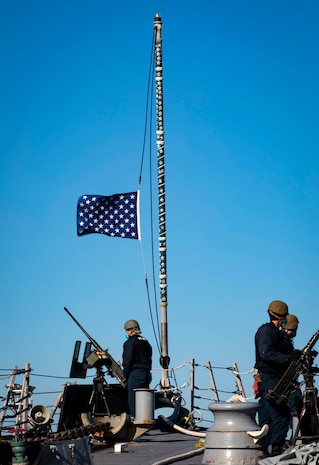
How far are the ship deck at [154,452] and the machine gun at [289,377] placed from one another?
4.16 feet

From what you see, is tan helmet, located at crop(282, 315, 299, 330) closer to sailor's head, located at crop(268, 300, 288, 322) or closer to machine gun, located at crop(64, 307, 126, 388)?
sailor's head, located at crop(268, 300, 288, 322)

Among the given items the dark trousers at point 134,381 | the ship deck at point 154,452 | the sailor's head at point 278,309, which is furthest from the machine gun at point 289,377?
the dark trousers at point 134,381

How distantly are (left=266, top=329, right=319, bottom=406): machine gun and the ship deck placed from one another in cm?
127

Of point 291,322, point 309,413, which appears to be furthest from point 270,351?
point 291,322

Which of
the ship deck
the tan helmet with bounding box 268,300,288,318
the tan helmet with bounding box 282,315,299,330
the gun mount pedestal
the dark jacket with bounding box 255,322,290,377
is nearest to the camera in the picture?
the dark jacket with bounding box 255,322,290,377

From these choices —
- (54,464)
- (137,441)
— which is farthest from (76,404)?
(54,464)

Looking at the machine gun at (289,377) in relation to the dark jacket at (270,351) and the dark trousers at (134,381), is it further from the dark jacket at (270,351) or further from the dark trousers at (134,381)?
the dark trousers at (134,381)

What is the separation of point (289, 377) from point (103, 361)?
5380 millimetres

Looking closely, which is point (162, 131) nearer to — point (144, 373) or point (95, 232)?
point (95, 232)

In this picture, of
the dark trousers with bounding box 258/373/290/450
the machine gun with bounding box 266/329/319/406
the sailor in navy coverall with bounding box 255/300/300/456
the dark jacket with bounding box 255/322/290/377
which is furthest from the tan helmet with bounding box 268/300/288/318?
the dark trousers with bounding box 258/373/290/450

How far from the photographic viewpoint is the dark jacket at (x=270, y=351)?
41.0ft

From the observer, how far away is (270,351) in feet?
41.1

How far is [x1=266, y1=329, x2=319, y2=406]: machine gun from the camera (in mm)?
12391

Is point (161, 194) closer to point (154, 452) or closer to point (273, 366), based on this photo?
point (154, 452)
